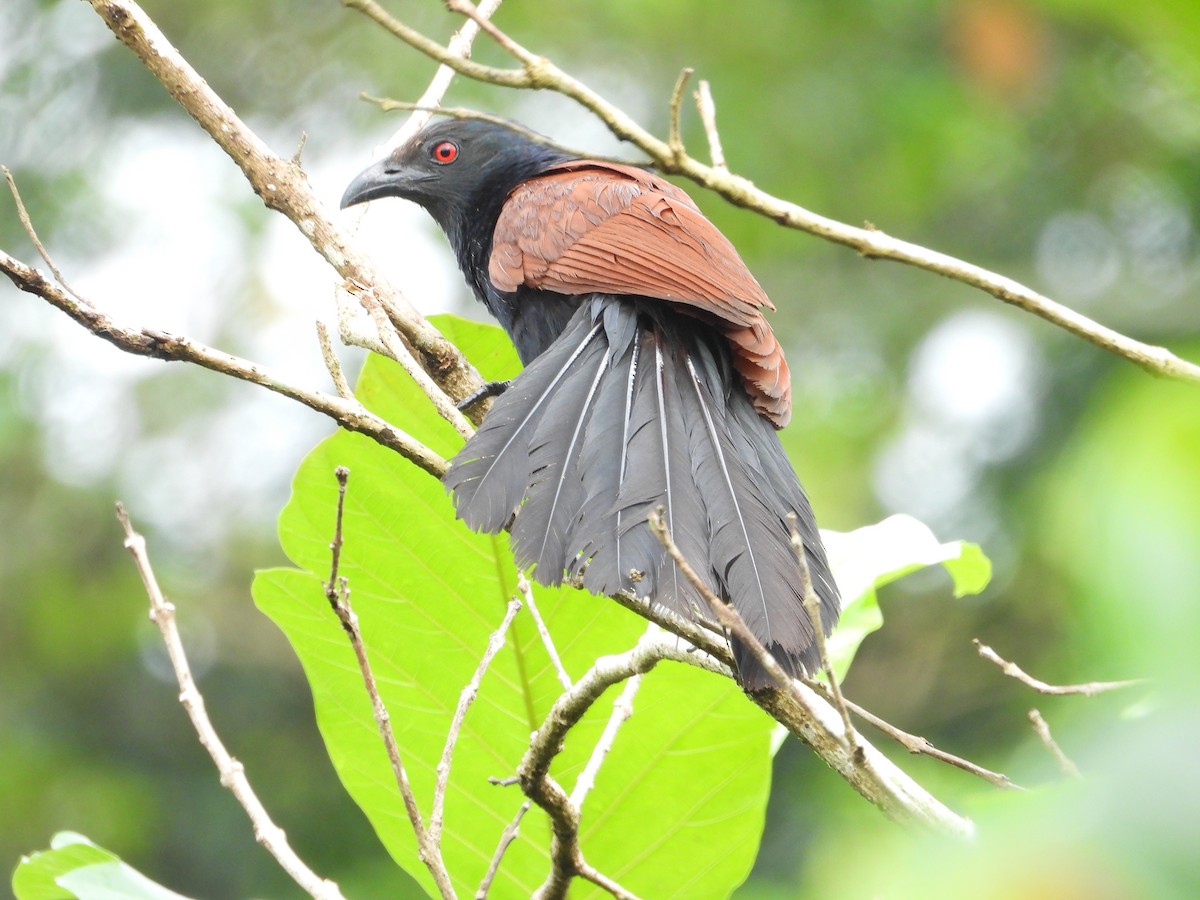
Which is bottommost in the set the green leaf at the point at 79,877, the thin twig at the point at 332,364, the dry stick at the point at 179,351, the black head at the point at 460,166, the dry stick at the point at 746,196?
the green leaf at the point at 79,877

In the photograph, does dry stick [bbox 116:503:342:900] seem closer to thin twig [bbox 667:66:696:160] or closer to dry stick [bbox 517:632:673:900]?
dry stick [bbox 517:632:673:900]

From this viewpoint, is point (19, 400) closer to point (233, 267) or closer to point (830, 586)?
point (233, 267)

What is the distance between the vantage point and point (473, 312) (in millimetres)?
6500

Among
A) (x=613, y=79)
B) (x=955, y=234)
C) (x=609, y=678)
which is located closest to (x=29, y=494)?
(x=613, y=79)

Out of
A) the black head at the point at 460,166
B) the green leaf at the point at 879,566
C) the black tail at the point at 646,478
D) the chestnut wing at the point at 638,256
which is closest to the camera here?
the black tail at the point at 646,478

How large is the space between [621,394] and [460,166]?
4.24ft

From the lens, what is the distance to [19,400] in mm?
6512

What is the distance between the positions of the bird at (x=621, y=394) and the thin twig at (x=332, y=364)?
0.62 feet

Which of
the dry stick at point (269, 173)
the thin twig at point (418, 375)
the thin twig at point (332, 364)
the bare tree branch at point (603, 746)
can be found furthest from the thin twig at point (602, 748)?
the dry stick at point (269, 173)

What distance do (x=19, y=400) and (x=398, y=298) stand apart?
5.22 meters

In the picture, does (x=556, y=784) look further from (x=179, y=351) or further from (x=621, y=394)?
(x=621, y=394)

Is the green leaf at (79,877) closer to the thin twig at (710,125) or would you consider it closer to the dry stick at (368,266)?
the dry stick at (368,266)

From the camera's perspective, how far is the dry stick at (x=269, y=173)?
1.89m

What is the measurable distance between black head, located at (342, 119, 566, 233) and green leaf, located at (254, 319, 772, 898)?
1.17 m
